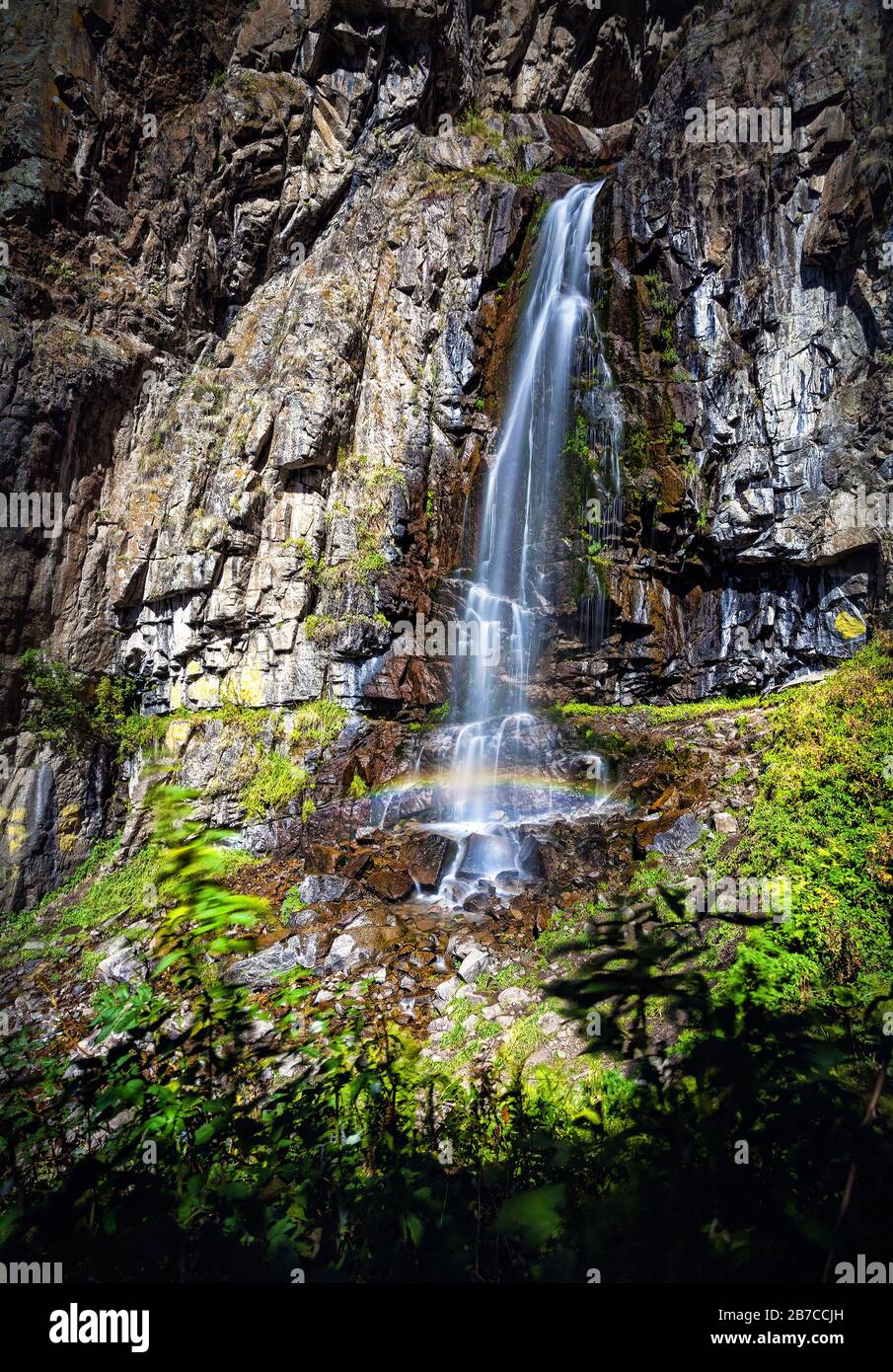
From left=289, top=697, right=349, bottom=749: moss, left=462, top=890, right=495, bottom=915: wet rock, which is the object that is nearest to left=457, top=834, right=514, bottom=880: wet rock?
left=462, top=890, right=495, bottom=915: wet rock

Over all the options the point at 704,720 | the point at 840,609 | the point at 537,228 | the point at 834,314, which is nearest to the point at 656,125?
the point at 537,228

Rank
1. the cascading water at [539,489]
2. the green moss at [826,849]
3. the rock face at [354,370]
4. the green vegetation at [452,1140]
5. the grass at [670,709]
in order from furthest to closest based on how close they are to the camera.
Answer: the cascading water at [539,489]
the grass at [670,709]
the rock face at [354,370]
the green moss at [826,849]
the green vegetation at [452,1140]

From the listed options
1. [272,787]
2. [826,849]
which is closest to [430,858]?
[272,787]

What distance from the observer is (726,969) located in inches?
168

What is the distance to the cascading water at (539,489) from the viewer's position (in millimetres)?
12578

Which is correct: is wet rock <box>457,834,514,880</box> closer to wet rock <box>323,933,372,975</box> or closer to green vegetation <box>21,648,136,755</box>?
wet rock <box>323,933,372,975</box>

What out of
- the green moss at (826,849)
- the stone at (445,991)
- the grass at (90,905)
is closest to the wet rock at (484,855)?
the stone at (445,991)

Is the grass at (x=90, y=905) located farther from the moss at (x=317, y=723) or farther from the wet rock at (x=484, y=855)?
the wet rock at (x=484, y=855)

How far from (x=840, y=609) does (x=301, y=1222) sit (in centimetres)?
1264

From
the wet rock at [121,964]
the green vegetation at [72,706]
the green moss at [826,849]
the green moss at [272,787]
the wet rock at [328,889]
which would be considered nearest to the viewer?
the green moss at [826,849]

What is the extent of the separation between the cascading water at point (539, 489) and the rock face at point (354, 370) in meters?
0.55

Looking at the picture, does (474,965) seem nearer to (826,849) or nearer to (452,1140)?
(452,1140)
